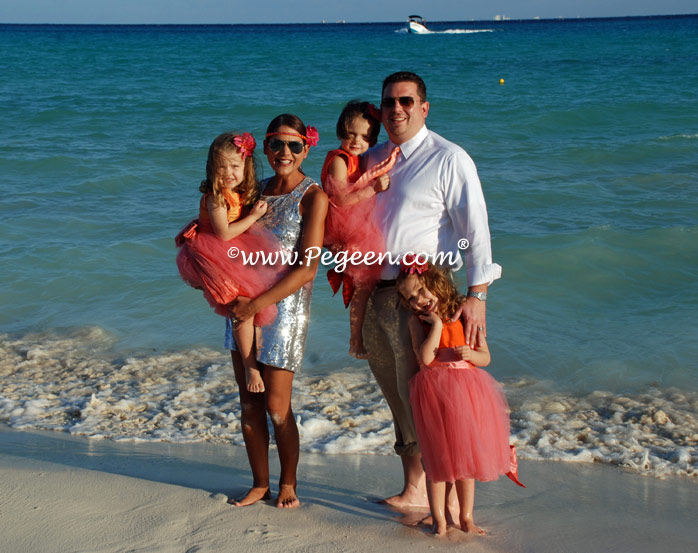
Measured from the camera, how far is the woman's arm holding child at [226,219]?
3.28 metres

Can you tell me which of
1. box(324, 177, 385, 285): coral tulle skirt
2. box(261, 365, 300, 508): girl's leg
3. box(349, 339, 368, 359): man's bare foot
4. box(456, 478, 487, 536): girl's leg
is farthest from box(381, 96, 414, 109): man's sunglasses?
box(456, 478, 487, 536): girl's leg

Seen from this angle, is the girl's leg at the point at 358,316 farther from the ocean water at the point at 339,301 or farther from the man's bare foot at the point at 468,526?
the ocean water at the point at 339,301

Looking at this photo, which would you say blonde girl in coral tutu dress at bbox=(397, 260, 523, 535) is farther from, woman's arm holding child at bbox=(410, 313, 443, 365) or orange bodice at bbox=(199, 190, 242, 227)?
orange bodice at bbox=(199, 190, 242, 227)

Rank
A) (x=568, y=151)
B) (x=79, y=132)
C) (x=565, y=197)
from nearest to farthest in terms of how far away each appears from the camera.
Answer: (x=565, y=197)
(x=568, y=151)
(x=79, y=132)

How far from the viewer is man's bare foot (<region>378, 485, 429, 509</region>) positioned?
3574mm

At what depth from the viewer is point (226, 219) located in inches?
130

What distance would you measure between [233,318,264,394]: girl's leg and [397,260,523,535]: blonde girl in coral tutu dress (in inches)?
26.2

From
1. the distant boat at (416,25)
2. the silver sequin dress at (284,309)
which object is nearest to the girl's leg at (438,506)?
the silver sequin dress at (284,309)

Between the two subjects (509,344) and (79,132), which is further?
(79,132)

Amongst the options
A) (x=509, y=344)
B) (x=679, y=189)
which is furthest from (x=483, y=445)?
(x=679, y=189)

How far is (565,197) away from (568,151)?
373cm

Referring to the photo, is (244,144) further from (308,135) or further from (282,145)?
(308,135)

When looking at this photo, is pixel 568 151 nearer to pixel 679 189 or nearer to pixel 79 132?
pixel 679 189

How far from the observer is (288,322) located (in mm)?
3334
